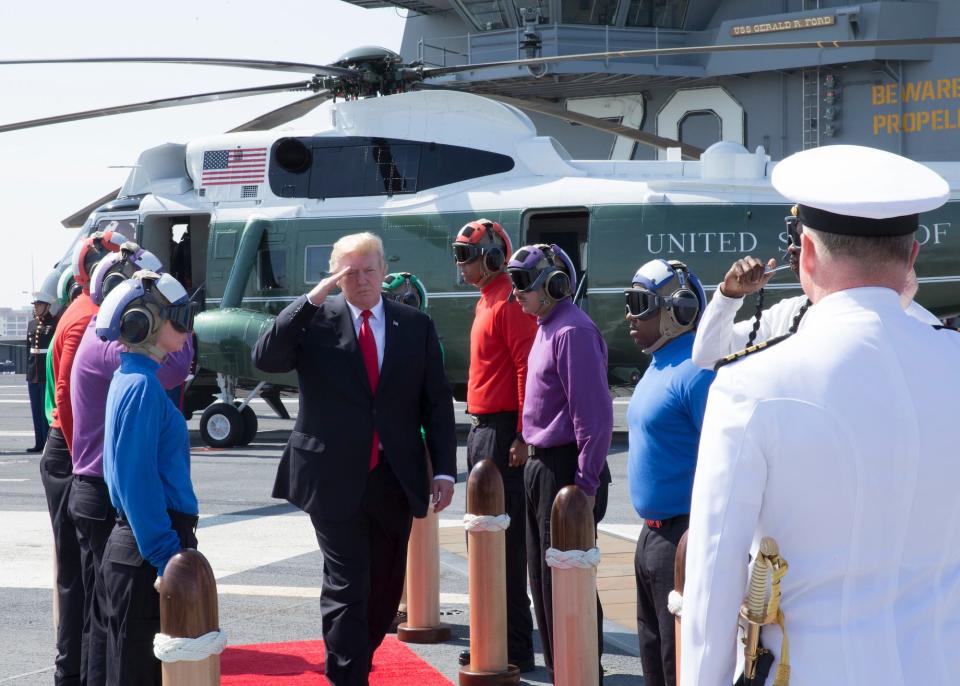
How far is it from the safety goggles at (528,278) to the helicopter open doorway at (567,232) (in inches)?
297

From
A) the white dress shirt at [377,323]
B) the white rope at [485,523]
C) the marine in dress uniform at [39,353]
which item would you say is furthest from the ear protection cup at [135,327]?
the marine in dress uniform at [39,353]

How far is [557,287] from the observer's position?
5.73 meters

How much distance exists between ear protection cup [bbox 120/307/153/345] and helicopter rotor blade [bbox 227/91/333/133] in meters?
9.73

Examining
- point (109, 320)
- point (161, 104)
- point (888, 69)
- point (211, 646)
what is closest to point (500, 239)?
point (109, 320)

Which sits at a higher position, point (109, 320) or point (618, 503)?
point (109, 320)

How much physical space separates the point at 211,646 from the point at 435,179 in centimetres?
1122

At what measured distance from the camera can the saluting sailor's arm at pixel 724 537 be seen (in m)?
2.09

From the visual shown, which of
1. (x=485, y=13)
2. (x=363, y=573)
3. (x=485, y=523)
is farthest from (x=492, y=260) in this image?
(x=485, y=13)

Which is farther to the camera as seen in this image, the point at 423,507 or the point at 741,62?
the point at 741,62

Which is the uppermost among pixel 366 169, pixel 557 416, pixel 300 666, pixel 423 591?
pixel 366 169

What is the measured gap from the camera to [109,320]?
14.1 feet

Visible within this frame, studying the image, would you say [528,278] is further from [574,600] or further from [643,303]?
[574,600]

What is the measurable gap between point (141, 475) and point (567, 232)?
36.2 ft

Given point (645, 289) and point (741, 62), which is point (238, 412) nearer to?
point (645, 289)
